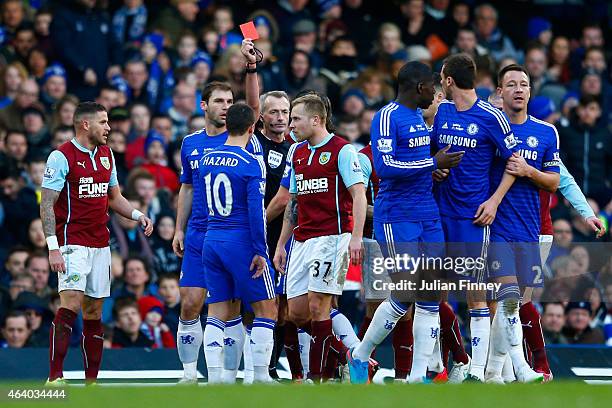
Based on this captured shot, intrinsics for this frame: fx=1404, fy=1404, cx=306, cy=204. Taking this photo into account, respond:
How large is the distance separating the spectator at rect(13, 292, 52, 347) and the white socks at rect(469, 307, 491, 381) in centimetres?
526

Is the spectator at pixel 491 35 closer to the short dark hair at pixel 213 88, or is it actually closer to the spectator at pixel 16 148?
the spectator at pixel 16 148

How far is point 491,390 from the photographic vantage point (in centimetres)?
902

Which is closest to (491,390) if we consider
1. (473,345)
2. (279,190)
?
(473,345)

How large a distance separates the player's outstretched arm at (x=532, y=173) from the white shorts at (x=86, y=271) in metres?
3.38

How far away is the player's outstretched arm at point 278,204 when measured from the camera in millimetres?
11680

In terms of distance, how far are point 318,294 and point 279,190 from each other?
46.7 inches

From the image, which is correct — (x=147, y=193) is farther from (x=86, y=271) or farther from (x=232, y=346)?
(x=232, y=346)

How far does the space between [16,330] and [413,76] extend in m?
5.62

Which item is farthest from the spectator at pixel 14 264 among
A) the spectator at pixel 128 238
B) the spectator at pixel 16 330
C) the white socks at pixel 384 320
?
the white socks at pixel 384 320

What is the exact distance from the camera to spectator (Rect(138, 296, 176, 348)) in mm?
14539

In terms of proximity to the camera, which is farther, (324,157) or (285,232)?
(285,232)

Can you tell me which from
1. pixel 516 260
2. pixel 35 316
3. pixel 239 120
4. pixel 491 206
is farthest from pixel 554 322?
pixel 239 120

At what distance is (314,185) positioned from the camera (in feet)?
36.2

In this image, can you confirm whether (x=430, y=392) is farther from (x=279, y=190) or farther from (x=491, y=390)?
(x=279, y=190)
